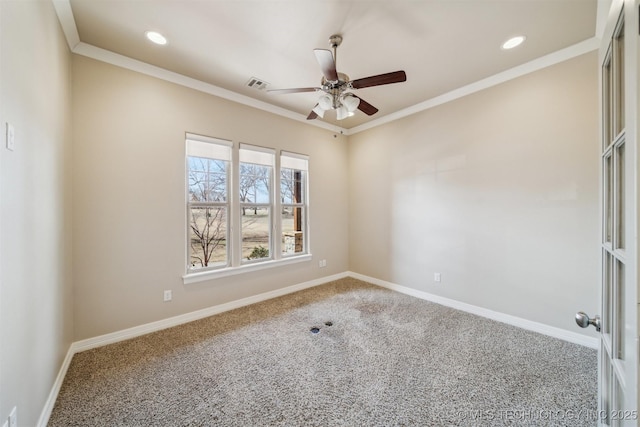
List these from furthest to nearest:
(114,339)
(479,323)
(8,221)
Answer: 1. (479,323)
2. (114,339)
3. (8,221)

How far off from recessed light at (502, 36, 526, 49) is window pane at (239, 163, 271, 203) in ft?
10.2

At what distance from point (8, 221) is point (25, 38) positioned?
1038 millimetres

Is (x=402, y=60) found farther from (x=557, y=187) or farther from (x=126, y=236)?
(x=126, y=236)

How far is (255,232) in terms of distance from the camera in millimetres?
3697

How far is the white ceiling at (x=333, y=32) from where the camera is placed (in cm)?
197

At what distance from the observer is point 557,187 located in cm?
256

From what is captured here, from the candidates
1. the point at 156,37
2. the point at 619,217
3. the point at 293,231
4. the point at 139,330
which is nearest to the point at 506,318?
the point at 619,217

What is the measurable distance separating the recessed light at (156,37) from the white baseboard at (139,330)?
9.51ft

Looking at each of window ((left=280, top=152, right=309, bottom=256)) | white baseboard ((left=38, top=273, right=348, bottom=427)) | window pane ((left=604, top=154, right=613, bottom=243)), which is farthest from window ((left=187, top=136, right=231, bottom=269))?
window pane ((left=604, top=154, right=613, bottom=243))

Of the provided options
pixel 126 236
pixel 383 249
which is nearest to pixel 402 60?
pixel 383 249

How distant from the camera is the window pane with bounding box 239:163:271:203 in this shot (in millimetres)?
3547

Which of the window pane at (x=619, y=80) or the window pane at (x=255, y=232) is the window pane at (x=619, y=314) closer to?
the window pane at (x=619, y=80)

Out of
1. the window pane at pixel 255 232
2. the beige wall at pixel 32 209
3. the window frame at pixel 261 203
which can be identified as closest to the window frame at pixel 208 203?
the window frame at pixel 261 203

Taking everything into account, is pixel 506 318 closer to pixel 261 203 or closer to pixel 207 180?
pixel 261 203
